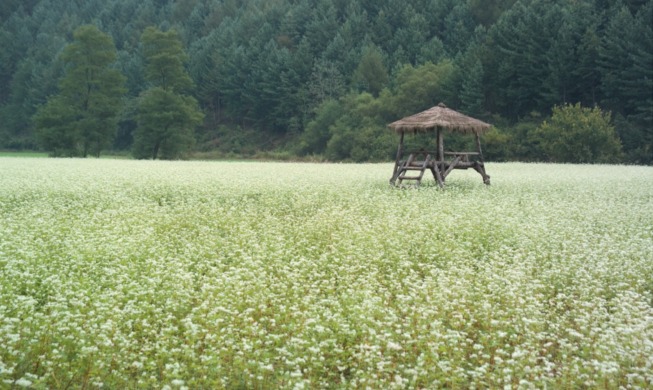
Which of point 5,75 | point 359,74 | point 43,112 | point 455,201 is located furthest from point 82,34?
point 5,75

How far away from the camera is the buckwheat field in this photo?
A: 533cm

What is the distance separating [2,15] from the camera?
479 feet

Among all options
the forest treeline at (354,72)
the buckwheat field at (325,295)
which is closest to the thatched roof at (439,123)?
the buckwheat field at (325,295)

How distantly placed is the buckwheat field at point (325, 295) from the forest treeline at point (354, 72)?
3809 centimetres

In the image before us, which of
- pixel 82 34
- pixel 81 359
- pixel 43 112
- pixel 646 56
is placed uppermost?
pixel 82 34

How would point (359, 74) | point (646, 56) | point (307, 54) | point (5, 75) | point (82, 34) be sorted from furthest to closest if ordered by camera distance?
point (5, 75) < point (307, 54) < point (359, 74) < point (82, 34) < point (646, 56)

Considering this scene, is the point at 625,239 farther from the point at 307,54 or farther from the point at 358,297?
the point at 307,54

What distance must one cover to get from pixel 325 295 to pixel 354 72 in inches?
2771

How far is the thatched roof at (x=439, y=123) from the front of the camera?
22562mm

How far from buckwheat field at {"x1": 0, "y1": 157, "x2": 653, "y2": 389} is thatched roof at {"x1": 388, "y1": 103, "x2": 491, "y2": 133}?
21.7 ft

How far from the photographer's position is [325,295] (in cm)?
789

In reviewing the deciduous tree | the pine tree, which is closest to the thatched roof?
the deciduous tree

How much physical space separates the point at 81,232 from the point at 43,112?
2007 inches

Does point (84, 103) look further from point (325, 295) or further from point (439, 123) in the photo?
point (325, 295)
